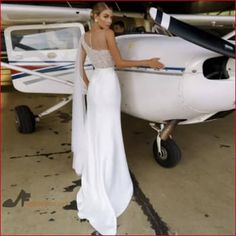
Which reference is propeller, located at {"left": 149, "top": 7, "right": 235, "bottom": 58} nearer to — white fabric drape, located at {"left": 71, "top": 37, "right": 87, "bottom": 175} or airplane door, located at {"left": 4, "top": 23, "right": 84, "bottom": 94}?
white fabric drape, located at {"left": 71, "top": 37, "right": 87, "bottom": 175}

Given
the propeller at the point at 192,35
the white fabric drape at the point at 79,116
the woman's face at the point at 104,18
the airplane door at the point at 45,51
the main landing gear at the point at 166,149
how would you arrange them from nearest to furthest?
the propeller at the point at 192,35 < the woman's face at the point at 104,18 < the white fabric drape at the point at 79,116 < the main landing gear at the point at 166,149 < the airplane door at the point at 45,51

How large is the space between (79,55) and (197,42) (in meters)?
1.01

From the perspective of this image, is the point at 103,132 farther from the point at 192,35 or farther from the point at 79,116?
the point at 192,35

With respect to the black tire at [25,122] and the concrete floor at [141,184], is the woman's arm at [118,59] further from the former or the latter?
the black tire at [25,122]

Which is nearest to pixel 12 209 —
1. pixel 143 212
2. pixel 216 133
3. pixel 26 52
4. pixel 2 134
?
pixel 143 212

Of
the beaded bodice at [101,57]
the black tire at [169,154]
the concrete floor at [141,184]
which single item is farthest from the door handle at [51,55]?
the black tire at [169,154]

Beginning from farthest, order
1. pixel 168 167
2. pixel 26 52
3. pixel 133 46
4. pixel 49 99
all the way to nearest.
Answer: pixel 49 99
pixel 26 52
pixel 168 167
pixel 133 46

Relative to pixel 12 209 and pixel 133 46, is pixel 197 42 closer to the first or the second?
pixel 133 46

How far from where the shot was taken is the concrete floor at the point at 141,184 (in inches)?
84.0

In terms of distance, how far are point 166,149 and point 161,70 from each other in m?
0.84

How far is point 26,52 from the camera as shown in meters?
3.96

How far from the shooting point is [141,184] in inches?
106

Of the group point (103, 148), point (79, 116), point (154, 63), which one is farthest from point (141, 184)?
point (154, 63)

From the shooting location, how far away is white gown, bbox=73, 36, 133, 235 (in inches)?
89.8
